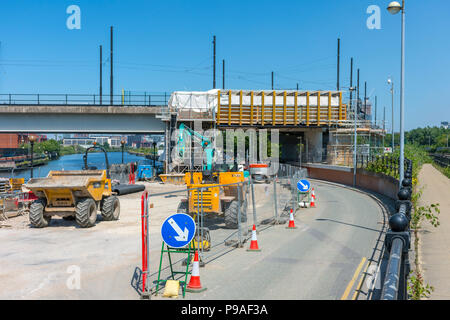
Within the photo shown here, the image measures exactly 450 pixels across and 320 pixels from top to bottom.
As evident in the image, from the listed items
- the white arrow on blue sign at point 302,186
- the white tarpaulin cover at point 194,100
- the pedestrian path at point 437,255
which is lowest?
the pedestrian path at point 437,255

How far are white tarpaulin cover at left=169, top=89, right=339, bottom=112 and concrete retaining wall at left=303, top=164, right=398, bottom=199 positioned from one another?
679 centimetres

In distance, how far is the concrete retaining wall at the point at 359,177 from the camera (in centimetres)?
2724

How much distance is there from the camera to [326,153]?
47.1m

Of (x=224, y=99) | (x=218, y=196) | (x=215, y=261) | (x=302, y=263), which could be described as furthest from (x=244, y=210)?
(x=224, y=99)

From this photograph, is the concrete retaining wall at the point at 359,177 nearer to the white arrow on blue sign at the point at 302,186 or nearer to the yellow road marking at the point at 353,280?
the white arrow on blue sign at the point at 302,186

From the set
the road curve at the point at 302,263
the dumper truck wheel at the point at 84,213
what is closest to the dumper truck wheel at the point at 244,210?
the road curve at the point at 302,263

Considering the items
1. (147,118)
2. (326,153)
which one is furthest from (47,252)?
(326,153)

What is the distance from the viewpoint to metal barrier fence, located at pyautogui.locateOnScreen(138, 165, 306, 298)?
937cm

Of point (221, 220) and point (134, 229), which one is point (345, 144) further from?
point (134, 229)

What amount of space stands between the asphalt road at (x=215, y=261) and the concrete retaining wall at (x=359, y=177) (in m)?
8.19

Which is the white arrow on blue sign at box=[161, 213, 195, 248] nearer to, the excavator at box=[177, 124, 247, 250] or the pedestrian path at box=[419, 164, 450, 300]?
the excavator at box=[177, 124, 247, 250]
